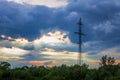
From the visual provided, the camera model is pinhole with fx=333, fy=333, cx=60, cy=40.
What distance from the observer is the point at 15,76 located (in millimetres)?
104438

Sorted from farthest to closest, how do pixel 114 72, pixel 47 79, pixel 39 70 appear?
pixel 39 70 → pixel 47 79 → pixel 114 72

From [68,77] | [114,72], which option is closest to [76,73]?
[68,77]

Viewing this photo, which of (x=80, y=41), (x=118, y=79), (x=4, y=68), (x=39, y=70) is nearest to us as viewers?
(x=80, y=41)

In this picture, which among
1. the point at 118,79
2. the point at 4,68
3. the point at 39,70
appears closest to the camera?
the point at 118,79

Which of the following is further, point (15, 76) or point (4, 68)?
point (4, 68)

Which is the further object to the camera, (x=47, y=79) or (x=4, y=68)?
(x=4, y=68)

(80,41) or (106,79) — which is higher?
(80,41)

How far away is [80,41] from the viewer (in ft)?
171

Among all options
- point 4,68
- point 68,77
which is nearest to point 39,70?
point 4,68

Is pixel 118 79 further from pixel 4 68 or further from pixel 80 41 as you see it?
pixel 4 68

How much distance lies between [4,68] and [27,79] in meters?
13.0

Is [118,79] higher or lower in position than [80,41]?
lower

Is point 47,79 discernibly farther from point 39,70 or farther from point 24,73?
point 39,70

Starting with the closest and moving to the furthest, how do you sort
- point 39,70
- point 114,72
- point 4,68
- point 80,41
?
point 80,41 < point 114,72 < point 4,68 < point 39,70
